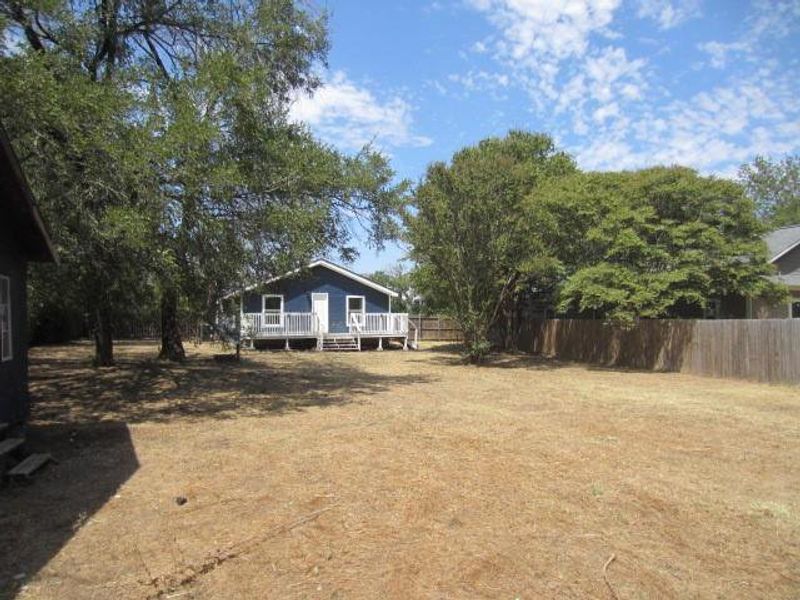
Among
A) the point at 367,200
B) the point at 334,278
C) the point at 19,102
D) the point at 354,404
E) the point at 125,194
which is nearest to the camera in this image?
the point at 19,102

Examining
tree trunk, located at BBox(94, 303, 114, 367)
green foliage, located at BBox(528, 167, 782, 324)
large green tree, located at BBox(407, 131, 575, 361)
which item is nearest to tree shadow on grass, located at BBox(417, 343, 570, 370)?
large green tree, located at BBox(407, 131, 575, 361)

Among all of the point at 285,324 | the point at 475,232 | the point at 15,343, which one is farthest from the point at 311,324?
the point at 15,343

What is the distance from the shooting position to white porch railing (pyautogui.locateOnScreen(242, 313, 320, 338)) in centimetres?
2889

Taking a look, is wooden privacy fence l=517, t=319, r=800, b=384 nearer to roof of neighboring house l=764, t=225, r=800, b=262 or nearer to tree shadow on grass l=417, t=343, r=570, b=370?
tree shadow on grass l=417, t=343, r=570, b=370

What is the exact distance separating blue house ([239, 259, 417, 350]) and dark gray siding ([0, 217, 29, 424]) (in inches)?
738

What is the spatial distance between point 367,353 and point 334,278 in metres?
5.21

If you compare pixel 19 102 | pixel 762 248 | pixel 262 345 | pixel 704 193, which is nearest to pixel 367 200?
pixel 19 102

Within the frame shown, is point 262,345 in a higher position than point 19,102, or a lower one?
lower

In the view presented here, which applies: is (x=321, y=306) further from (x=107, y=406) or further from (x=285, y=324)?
(x=107, y=406)

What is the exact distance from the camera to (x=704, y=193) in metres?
19.7

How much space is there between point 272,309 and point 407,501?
A: 1032 inches

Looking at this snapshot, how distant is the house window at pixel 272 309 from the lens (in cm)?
2925

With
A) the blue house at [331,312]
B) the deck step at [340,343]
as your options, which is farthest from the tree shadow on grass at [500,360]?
the deck step at [340,343]

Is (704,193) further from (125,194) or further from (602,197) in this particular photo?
(125,194)
